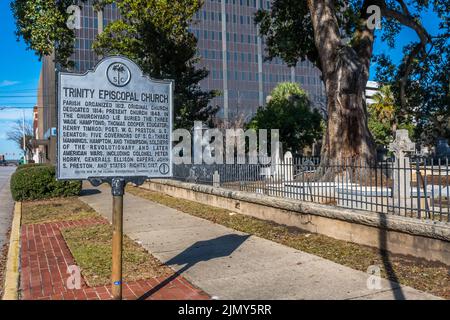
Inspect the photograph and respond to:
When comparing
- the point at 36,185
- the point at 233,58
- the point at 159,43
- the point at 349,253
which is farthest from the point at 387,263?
the point at 233,58

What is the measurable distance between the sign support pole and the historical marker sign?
0.62ft

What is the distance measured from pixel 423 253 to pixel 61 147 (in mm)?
5012

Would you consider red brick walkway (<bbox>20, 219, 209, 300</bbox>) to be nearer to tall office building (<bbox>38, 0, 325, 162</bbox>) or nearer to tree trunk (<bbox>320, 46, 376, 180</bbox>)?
tree trunk (<bbox>320, 46, 376, 180</bbox>)

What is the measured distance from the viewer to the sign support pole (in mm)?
4633

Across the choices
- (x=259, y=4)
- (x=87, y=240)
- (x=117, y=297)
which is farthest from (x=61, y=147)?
(x=259, y=4)

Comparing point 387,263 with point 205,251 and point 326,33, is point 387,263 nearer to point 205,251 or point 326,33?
point 205,251

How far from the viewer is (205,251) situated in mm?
7195

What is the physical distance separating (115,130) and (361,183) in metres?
4.71

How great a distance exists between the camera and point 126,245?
7.75 metres

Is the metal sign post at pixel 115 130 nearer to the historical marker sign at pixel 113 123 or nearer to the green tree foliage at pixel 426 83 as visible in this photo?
the historical marker sign at pixel 113 123

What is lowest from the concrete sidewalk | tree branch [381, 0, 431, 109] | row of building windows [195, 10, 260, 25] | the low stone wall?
the concrete sidewalk

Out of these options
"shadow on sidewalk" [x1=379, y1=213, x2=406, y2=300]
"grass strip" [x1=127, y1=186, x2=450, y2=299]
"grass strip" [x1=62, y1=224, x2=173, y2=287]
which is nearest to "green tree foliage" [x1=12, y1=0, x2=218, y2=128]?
"grass strip" [x1=62, y1=224, x2=173, y2=287]
